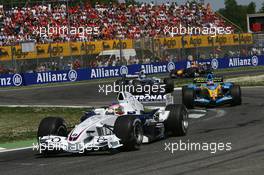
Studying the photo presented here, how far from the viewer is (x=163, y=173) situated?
919cm

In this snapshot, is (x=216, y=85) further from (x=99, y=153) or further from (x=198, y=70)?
(x=198, y=70)

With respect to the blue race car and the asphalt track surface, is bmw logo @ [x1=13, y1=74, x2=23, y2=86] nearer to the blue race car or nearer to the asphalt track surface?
the blue race car

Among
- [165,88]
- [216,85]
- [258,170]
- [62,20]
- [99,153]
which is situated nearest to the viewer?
[258,170]

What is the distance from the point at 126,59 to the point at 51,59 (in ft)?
21.6

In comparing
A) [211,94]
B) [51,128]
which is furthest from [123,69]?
[51,128]

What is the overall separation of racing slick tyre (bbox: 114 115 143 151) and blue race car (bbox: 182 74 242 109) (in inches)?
403

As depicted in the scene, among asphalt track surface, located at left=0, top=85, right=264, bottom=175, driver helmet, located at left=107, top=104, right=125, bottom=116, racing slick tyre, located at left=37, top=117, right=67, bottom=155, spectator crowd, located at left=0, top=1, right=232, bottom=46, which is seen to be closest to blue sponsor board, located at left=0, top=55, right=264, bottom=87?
spectator crowd, located at left=0, top=1, right=232, bottom=46

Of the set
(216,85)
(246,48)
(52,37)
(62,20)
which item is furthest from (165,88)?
(246,48)

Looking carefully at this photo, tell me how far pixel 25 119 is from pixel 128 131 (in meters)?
9.26

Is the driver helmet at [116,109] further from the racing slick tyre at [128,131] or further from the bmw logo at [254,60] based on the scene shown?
the bmw logo at [254,60]

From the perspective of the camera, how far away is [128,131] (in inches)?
462

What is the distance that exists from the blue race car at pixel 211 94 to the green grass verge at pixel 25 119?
3.79 metres

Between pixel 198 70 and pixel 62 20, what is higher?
pixel 62 20

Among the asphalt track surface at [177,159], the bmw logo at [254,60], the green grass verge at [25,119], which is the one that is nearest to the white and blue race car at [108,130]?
the asphalt track surface at [177,159]
